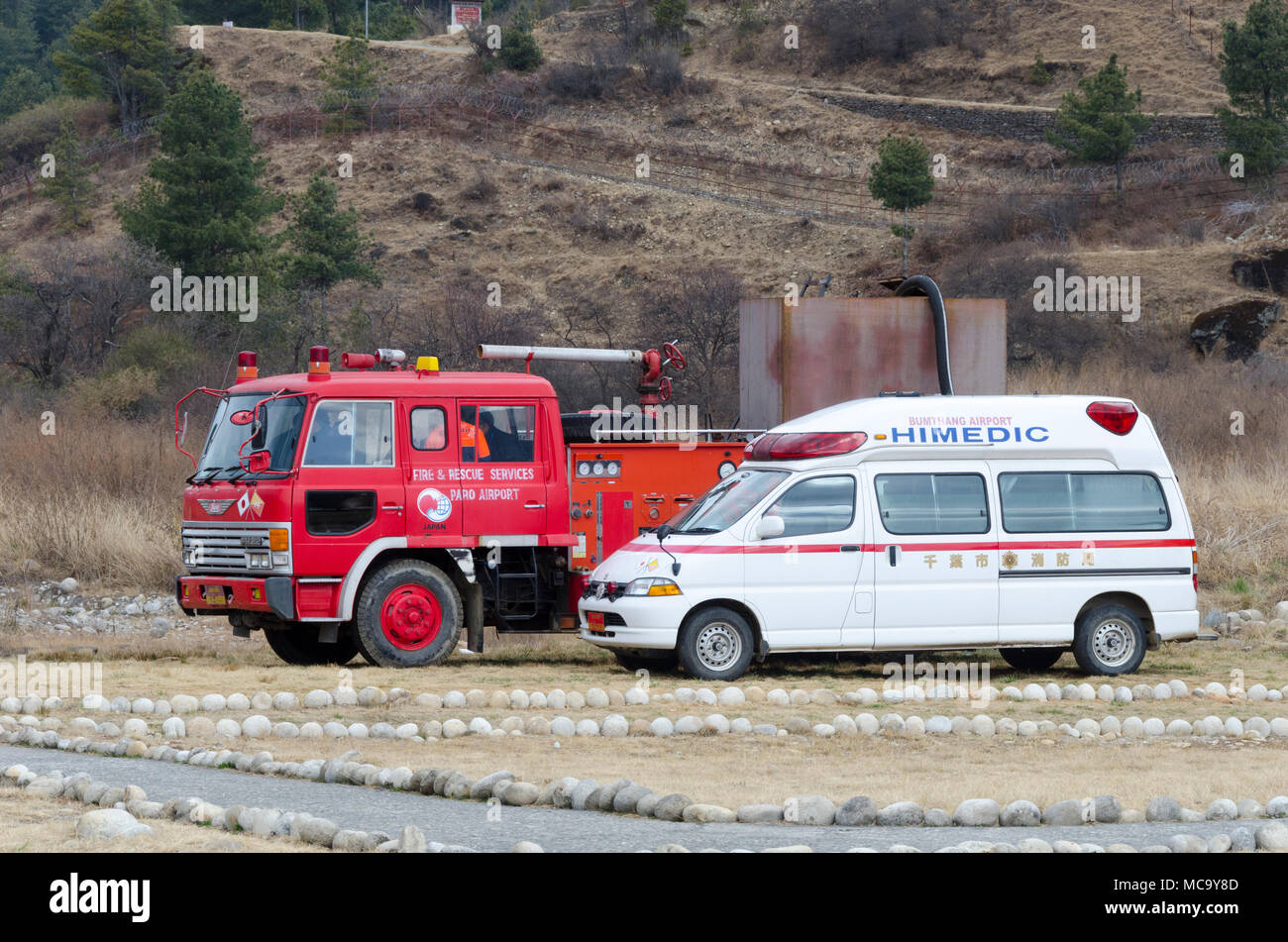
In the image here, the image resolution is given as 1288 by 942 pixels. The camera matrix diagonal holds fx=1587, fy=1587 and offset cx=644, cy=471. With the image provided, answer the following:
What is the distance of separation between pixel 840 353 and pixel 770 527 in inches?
172

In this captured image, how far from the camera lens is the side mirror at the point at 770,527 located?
13742 millimetres

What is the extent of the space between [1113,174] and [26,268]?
1557 inches

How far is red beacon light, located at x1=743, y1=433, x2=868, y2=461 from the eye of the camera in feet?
46.7

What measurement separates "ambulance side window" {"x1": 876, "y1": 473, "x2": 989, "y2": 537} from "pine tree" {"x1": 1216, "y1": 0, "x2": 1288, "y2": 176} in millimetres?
42890

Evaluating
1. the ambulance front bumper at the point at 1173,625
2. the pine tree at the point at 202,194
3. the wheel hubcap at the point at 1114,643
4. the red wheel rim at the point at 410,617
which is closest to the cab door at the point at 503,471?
the red wheel rim at the point at 410,617

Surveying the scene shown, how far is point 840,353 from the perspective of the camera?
1759 cm

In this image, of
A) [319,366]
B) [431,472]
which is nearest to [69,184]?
[319,366]

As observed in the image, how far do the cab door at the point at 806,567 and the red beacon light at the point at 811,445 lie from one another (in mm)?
232

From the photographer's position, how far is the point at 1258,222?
51.9 m

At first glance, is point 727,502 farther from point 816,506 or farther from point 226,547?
point 226,547

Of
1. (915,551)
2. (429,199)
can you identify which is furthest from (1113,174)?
(915,551)

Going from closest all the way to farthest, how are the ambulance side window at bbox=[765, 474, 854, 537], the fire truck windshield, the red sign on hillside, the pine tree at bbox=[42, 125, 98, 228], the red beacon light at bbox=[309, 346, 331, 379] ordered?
the ambulance side window at bbox=[765, 474, 854, 537] < the fire truck windshield < the red beacon light at bbox=[309, 346, 331, 379] < the pine tree at bbox=[42, 125, 98, 228] < the red sign on hillside

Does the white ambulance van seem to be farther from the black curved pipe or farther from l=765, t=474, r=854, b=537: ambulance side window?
the black curved pipe

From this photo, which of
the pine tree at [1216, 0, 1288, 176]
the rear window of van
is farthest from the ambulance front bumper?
the pine tree at [1216, 0, 1288, 176]
